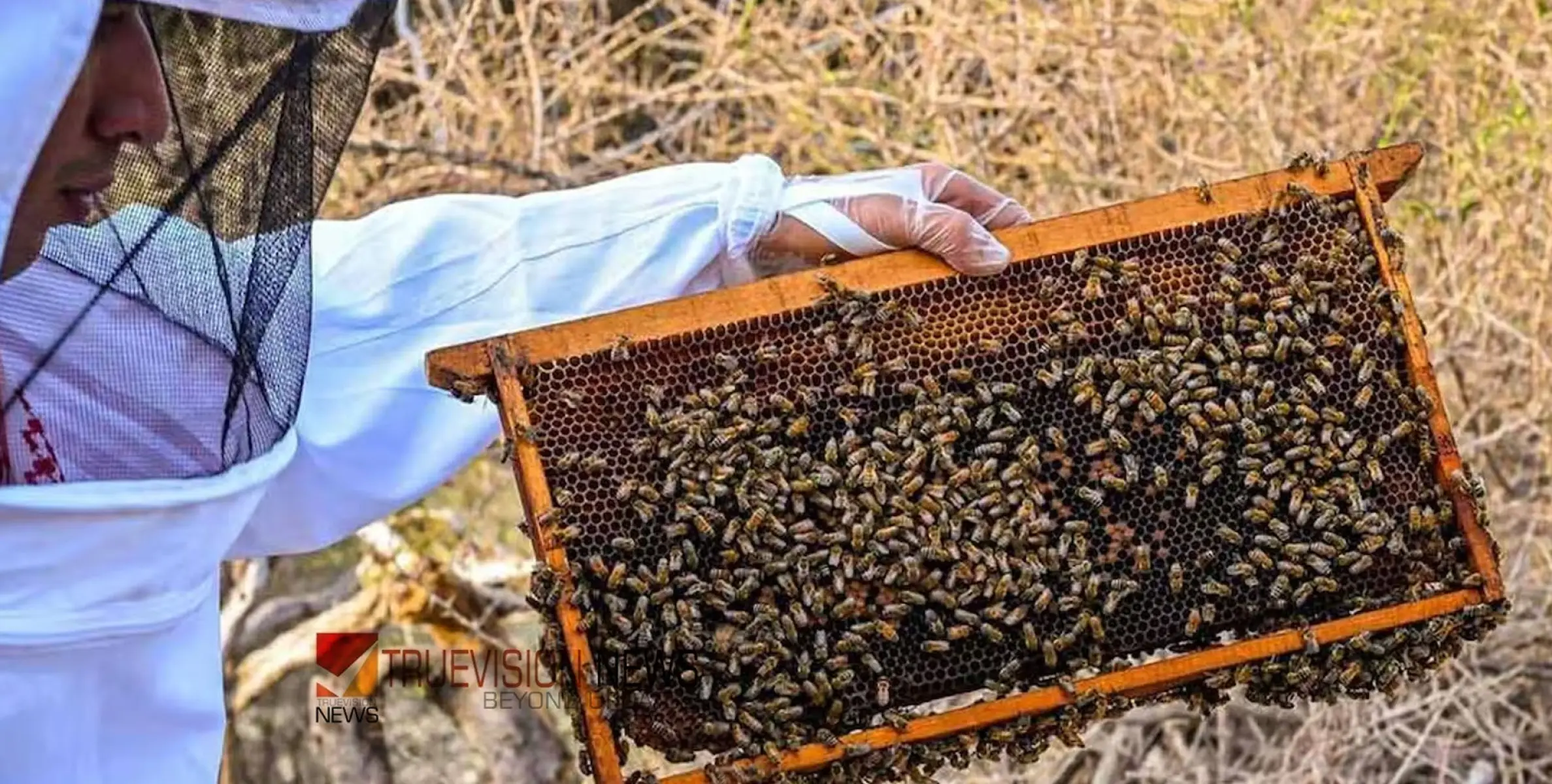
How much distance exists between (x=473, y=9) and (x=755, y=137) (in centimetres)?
121

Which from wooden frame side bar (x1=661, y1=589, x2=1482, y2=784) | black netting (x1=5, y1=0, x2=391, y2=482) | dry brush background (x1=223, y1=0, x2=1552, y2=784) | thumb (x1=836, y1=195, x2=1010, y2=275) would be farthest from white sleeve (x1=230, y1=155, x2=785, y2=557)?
dry brush background (x1=223, y1=0, x2=1552, y2=784)

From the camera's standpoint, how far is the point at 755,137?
682 centimetres

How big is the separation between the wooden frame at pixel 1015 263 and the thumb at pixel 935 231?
0.12ft

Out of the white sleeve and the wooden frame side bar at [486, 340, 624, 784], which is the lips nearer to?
the wooden frame side bar at [486, 340, 624, 784]

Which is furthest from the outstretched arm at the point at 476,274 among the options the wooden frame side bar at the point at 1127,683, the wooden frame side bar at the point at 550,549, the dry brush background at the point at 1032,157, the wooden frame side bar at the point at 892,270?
the dry brush background at the point at 1032,157

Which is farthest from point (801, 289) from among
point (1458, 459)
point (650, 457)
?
point (1458, 459)

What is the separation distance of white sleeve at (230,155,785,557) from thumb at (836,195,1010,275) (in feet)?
0.60

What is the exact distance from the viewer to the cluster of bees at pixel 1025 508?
2.65 metres

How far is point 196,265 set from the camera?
2266mm

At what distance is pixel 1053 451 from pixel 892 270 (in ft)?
1.31

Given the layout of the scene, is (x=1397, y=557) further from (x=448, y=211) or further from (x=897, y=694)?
(x=448, y=211)

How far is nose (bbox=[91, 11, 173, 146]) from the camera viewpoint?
76.6 inches

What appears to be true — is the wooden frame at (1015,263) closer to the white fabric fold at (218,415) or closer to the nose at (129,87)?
the white fabric fold at (218,415)

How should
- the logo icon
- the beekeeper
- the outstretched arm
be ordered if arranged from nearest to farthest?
the beekeeper < the outstretched arm < the logo icon
